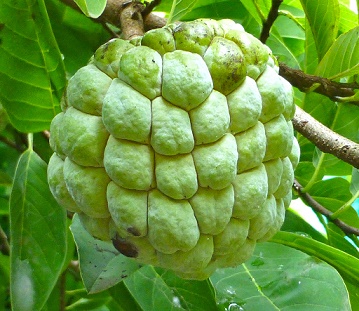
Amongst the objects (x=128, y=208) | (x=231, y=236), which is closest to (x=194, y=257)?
(x=231, y=236)

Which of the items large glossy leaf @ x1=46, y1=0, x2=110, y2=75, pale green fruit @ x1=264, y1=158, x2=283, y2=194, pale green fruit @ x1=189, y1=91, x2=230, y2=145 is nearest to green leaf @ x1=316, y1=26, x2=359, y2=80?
pale green fruit @ x1=264, y1=158, x2=283, y2=194

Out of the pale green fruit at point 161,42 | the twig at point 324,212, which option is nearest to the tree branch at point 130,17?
the pale green fruit at point 161,42

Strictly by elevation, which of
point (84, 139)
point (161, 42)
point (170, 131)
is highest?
point (161, 42)

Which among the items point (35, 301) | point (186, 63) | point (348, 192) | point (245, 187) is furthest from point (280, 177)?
point (348, 192)

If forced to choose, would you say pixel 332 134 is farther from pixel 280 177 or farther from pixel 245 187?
pixel 245 187

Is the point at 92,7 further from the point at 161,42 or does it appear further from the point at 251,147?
the point at 251,147
